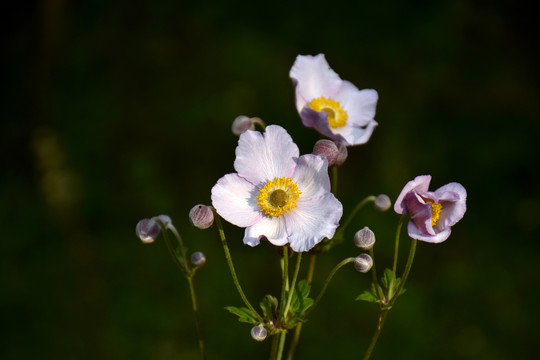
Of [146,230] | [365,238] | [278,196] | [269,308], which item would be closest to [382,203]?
[365,238]

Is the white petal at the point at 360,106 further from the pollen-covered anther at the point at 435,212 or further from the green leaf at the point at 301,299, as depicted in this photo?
the green leaf at the point at 301,299

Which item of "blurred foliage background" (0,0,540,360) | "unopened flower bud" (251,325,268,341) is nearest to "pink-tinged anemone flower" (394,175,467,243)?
"unopened flower bud" (251,325,268,341)

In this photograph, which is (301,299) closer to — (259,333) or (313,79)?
(259,333)

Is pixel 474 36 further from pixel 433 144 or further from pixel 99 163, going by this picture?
pixel 99 163

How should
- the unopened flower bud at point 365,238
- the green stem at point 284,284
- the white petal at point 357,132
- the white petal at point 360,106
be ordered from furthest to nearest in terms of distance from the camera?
1. the white petal at point 360,106
2. the white petal at point 357,132
3. the unopened flower bud at point 365,238
4. the green stem at point 284,284

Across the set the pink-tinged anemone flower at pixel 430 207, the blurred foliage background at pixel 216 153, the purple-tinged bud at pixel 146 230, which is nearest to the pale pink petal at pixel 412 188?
the pink-tinged anemone flower at pixel 430 207
